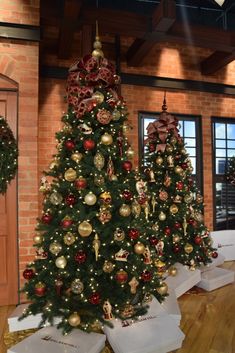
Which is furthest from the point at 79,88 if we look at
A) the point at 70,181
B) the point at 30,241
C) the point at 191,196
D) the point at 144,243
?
the point at 191,196

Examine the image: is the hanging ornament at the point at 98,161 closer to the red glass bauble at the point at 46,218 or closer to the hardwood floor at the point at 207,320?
the red glass bauble at the point at 46,218

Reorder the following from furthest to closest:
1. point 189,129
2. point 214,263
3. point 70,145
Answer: point 189,129
point 214,263
point 70,145

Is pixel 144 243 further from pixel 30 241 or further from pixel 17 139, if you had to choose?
pixel 17 139

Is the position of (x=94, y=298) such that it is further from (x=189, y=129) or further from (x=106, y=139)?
(x=189, y=129)

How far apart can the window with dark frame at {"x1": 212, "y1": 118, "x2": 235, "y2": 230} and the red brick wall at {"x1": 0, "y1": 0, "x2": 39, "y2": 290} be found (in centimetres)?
319

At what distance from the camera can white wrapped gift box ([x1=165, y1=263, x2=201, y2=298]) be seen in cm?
350

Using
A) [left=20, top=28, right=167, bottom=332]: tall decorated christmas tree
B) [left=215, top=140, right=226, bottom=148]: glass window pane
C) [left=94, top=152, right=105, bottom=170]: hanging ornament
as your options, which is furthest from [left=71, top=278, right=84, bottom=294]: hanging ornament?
[left=215, top=140, right=226, bottom=148]: glass window pane

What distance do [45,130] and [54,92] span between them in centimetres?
54

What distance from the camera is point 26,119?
11.3 feet

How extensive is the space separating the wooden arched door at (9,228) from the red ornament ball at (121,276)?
139 cm

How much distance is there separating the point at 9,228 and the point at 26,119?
46.5 inches

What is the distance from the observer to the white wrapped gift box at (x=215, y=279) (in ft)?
12.3

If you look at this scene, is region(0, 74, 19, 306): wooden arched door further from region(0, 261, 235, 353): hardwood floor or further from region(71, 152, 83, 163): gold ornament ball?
region(71, 152, 83, 163): gold ornament ball

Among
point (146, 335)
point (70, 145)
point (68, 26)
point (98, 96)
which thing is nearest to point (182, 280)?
point (146, 335)
